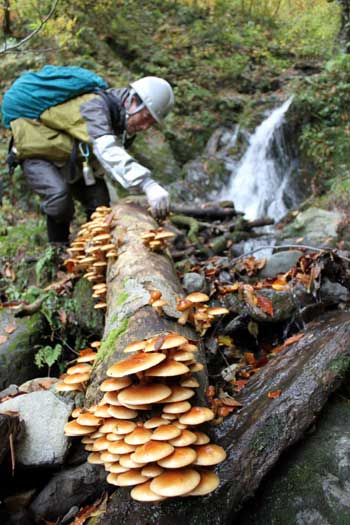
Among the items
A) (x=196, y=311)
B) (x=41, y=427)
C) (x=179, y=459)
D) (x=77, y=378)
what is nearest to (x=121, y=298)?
(x=196, y=311)

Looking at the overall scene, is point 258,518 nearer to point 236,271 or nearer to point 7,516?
point 7,516

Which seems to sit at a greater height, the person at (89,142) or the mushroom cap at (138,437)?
the person at (89,142)

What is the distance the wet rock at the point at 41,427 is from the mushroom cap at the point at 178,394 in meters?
1.18

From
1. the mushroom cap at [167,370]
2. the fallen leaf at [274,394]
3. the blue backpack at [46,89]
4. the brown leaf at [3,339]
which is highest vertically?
the blue backpack at [46,89]

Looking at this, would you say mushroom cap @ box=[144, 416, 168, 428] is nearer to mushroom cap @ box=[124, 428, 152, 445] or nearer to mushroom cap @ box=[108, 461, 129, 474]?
mushroom cap @ box=[124, 428, 152, 445]

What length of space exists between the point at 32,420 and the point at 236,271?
10.6ft

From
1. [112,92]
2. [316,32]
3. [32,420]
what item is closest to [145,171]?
[112,92]

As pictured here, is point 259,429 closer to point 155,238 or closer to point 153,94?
point 155,238

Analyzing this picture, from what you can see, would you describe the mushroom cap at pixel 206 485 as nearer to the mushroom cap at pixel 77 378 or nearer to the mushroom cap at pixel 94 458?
the mushroom cap at pixel 94 458

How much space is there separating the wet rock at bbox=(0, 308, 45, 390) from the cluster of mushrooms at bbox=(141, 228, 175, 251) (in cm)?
199

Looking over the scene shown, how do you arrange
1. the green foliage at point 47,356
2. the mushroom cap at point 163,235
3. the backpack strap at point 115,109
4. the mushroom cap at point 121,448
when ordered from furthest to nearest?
the backpack strap at point 115,109, the green foliage at point 47,356, the mushroom cap at point 163,235, the mushroom cap at point 121,448

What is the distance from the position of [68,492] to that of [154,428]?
115cm

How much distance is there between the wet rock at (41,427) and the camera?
109 inches

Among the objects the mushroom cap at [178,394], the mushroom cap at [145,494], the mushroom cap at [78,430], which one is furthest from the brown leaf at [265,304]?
the mushroom cap at [145,494]
